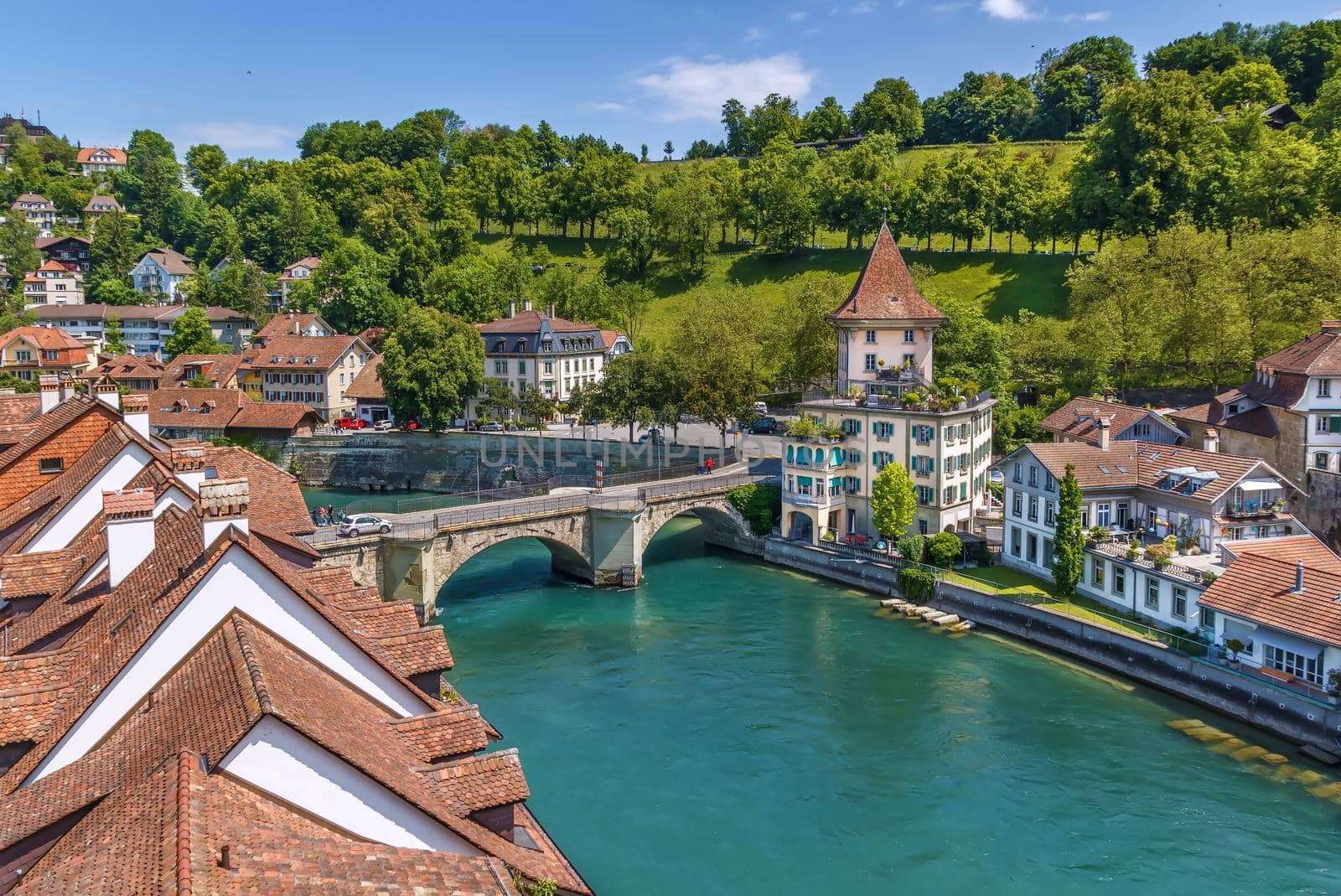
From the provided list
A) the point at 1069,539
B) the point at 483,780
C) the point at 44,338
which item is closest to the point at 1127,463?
the point at 1069,539

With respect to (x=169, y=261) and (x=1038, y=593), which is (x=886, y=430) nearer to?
(x=1038, y=593)

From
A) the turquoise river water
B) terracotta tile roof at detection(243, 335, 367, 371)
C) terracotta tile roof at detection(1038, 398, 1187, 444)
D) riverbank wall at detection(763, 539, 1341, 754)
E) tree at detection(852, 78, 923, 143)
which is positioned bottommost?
the turquoise river water

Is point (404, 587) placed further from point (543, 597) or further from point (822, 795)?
point (822, 795)

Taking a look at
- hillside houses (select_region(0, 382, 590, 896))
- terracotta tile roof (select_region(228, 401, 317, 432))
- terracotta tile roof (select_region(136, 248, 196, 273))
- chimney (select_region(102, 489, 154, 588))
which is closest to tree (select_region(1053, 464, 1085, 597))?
hillside houses (select_region(0, 382, 590, 896))

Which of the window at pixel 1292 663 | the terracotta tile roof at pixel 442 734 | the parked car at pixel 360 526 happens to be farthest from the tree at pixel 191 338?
the terracotta tile roof at pixel 442 734

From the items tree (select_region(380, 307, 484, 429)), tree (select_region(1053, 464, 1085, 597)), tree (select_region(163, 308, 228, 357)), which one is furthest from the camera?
tree (select_region(163, 308, 228, 357))

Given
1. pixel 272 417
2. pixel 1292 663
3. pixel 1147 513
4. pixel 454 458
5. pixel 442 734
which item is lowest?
pixel 1292 663

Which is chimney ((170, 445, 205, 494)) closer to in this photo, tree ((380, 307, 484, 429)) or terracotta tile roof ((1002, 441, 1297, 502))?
terracotta tile roof ((1002, 441, 1297, 502))
